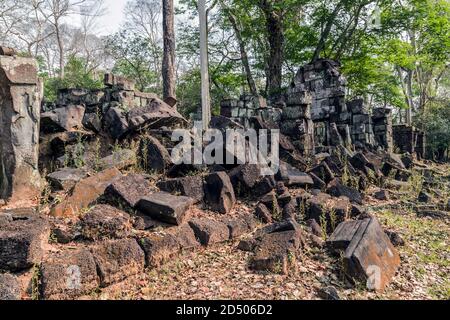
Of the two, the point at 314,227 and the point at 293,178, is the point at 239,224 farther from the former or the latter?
the point at 293,178

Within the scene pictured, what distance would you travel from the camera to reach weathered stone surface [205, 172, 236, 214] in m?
4.52

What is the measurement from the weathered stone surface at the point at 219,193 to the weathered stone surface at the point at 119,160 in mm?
1268

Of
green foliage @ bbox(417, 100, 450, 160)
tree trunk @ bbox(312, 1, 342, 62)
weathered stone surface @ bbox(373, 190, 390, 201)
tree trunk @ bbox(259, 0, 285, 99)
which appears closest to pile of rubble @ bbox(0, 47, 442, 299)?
weathered stone surface @ bbox(373, 190, 390, 201)

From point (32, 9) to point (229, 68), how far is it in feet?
54.1

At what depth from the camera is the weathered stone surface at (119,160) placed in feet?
15.9

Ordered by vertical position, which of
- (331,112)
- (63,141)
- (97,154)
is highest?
(331,112)

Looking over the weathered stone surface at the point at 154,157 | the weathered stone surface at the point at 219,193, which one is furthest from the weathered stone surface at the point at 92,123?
the weathered stone surface at the point at 219,193

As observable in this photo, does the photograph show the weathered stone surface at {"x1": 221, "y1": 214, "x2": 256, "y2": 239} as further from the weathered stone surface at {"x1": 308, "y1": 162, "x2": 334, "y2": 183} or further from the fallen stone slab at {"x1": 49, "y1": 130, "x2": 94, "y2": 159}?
the fallen stone slab at {"x1": 49, "y1": 130, "x2": 94, "y2": 159}

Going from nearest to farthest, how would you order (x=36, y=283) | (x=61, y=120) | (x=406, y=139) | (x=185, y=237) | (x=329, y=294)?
(x=36, y=283) < (x=329, y=294) < (x=185, y=237) < (x=61, y=120) < (x=406, y=139)

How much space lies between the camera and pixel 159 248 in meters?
3.41

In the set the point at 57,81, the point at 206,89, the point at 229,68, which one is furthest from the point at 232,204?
the point at 57,81

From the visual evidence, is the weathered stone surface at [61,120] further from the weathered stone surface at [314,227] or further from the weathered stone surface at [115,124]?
the weathered stone surface at [314,227]

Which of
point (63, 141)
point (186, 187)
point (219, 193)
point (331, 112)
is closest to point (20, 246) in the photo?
point (186, 187)

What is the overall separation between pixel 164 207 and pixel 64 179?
4.89ft
